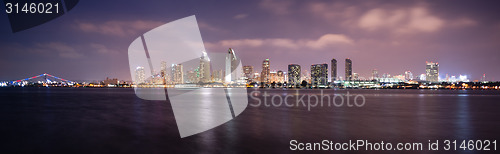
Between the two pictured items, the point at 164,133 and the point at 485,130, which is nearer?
the point at 164,133

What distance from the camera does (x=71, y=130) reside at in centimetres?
1677

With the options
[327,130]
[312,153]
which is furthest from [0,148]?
[327,130]

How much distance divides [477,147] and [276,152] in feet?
26.0

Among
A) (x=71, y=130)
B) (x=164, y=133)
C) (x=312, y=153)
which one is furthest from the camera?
(x=71, y=130)

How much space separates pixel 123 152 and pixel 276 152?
540 centimetres

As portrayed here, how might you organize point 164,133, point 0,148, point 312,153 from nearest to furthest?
point 312,153
point 0,148
point 164,133

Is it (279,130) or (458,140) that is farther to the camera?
(279,130)

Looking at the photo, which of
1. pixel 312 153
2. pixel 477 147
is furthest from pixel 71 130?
pixel 477 147

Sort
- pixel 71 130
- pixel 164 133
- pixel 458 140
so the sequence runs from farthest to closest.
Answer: pixel 71 130 < pixel 164 133 < pixel 458 140

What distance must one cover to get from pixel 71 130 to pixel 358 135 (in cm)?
1442

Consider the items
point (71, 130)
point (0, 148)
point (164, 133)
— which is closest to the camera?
point (0, 148)

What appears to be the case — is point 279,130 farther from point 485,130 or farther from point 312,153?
point 485,130

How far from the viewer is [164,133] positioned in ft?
51.6

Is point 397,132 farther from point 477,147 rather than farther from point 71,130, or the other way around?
point 71,130
